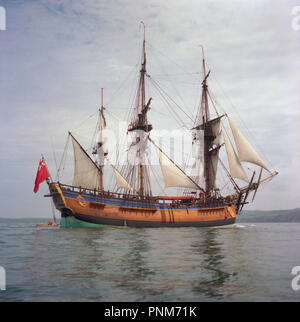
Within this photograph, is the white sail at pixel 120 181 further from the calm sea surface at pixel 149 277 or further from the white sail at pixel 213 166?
the calm sea surface at pixel 149 277

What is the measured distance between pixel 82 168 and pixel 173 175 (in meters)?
14.9

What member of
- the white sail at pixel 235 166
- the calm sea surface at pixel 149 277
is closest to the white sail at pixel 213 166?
the white sail at pixel 235 166

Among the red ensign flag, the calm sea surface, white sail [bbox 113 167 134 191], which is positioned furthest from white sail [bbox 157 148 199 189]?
the calm sea surface

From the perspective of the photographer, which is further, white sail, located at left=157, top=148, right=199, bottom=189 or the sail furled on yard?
the sail furled on yard

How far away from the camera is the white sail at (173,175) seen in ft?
162

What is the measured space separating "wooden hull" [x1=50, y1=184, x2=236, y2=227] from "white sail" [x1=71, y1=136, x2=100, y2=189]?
4.21 metres

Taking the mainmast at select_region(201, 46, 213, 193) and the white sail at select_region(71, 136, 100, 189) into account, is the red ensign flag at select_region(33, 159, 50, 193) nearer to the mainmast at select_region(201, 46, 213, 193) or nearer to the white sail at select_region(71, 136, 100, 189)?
the white sail at select_region(71, 136, 100, 189)

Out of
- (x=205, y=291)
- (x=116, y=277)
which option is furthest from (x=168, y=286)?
(x=116, y=277)

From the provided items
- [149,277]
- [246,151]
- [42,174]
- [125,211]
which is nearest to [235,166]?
[246,151]

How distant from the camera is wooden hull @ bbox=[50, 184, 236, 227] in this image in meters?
41.3

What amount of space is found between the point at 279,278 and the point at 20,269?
10.5 metres

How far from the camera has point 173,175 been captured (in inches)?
1950

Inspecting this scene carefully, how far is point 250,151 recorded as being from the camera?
168ft
